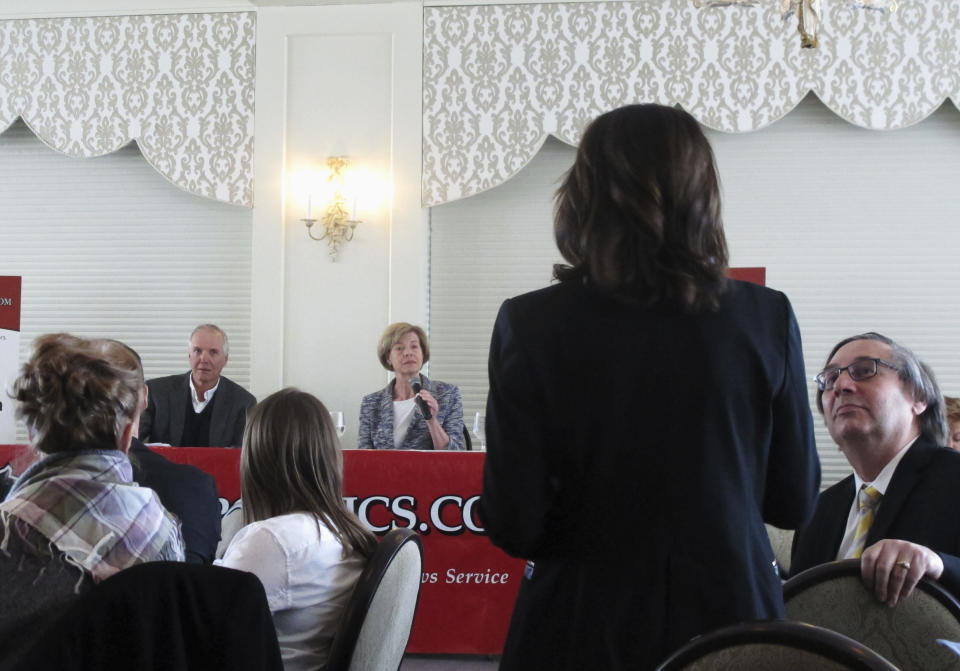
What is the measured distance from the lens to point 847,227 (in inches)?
258

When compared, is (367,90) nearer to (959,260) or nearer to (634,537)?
(959,260)

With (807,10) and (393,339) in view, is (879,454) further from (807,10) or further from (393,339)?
(393,339)

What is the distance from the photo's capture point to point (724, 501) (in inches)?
54.5

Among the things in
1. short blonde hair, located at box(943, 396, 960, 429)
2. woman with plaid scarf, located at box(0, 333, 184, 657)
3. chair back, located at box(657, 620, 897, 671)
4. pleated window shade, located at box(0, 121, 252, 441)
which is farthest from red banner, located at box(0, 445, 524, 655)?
chair back, located at box(657, 620, 897, 671)

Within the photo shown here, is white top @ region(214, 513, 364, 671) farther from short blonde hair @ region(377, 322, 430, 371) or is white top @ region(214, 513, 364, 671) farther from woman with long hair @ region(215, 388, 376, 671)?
short blonde hair @ region(377, 322, 430, 371)

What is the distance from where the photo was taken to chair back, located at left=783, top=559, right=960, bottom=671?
155cm

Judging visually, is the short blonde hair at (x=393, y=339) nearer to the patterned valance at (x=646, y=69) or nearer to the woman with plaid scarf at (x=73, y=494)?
the patterned valance at (x=646, y=69)

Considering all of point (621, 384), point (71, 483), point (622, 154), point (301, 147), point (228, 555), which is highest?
point (301, 147)

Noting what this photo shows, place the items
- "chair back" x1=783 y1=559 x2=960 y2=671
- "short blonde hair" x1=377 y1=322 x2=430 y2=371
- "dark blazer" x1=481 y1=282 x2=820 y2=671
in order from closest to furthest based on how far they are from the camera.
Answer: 1. "dark blazer" x1=481 y1=282 x2=820 y2=671
2. "chair back" x1=783 y1=559 x2=960 y2=671
3. "short blonde hair" x1=377 y1=322 x2=430 y2=371

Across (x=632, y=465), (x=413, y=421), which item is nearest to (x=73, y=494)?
(x=632, y=465)

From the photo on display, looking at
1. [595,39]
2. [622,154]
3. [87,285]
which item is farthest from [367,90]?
[622,154]

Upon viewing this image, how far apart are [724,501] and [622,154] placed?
49cm

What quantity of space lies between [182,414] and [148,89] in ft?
7.78

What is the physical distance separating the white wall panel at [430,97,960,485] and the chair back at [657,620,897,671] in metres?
5.43
